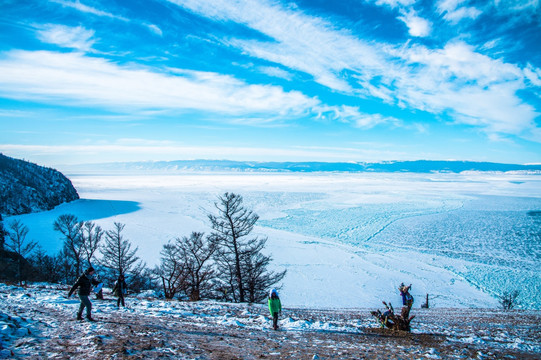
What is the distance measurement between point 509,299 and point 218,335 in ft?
80.8

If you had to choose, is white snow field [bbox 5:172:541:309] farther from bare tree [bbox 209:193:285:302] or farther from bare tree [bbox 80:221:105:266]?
bare tree [bbox 80:221:105:266]

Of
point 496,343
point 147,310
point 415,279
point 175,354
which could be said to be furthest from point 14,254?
point 415,279

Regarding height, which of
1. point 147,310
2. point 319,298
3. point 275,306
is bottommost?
point 319,298

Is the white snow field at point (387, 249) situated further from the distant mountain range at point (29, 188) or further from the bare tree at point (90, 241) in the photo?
the distant mountain range at point (29, 188)

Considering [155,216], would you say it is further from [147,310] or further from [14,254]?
[147,310]

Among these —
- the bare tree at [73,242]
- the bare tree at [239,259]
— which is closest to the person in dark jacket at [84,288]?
the bare tree at [239,259]

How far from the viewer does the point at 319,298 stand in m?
23.0

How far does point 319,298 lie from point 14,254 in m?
29.0

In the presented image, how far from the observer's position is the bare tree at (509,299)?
20609 mm

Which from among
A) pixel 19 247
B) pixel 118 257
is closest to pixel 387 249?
pixel 118 257

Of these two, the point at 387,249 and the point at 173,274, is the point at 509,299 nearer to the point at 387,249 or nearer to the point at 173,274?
the point at 387,249

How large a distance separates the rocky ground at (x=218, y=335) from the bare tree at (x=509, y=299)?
12.1 meters

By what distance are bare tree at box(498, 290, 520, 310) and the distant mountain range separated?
9963 cm

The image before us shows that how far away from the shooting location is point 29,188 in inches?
3243
